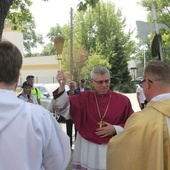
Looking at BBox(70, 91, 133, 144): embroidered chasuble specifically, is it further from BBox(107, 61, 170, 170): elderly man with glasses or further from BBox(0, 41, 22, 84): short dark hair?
BBox(0, 41, 22, 84): short dark hair

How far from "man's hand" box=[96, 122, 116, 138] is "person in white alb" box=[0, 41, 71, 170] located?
157 cm

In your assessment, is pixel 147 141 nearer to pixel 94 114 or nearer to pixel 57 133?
pixel 57 133

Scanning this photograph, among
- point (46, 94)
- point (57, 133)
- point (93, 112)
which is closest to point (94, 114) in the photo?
point (93, 112)

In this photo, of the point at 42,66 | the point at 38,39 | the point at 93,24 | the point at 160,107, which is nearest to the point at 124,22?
the point at 93,24

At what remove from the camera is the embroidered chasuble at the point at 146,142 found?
2.02 meters

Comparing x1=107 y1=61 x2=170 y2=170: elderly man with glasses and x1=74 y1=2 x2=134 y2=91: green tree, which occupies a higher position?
x1=74 y1=2 x2=134 y2=91: green tree

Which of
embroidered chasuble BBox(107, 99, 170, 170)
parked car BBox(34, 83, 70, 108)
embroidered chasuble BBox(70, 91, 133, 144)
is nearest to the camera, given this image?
embroidered chasuble BBox(107, 99, 170, 170)

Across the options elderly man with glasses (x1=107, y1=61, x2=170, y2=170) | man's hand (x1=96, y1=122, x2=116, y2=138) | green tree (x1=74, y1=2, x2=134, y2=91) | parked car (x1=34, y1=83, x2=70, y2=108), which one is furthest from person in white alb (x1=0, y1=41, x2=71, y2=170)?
green tree (x1=74, y1=2, x2=134, y2=91)

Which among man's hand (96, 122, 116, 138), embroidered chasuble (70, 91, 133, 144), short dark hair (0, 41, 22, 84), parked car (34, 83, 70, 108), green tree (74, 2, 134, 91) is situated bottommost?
parked car (34, 83, 70, 108)

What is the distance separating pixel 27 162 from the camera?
74.5 inches

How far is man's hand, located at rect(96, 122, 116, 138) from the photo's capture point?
348 cm

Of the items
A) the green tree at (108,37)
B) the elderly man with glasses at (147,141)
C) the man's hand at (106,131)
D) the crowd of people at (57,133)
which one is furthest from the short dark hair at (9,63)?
the green tree at (108,37)

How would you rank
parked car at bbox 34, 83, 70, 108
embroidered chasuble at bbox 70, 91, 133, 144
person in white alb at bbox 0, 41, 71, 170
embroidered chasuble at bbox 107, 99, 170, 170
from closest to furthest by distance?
person in white alb at bbox 0, 41, 71, 170
embroidered chasuble at bbox 107, 99, 170, 170
embroidered chasuble at bbox 70, 91, 133, 144
parked car at bbox 34, 83, 70, 108

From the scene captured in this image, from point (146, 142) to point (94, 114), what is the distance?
1.66m
